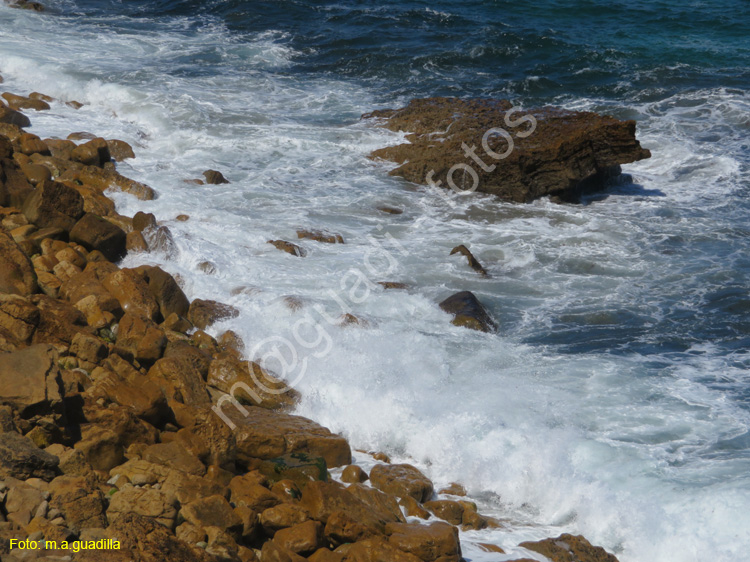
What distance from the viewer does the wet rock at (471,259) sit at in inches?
374

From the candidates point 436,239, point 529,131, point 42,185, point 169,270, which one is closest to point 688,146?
point 529,131

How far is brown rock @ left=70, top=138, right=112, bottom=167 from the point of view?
1029 centimetres

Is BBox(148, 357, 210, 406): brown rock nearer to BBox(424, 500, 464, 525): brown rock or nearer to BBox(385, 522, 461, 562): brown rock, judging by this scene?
BBox(424, 500, 464, 525): brown rock

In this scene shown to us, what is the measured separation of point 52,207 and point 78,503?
474 cm

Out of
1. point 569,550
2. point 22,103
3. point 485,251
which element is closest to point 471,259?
point 485,251

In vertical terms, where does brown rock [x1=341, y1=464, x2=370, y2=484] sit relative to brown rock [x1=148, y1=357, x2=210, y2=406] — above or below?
below

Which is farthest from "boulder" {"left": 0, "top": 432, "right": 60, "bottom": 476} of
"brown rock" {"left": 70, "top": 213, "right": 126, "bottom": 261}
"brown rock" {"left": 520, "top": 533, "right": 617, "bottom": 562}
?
"brown rock" {"left": 70, "top": 213, "right": 126, "bottom": 261}

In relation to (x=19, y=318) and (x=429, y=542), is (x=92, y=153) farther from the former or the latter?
(x=429, y=542)

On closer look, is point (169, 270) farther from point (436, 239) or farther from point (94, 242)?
point (436, 239)

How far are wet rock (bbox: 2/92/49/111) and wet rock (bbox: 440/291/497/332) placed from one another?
8372mm

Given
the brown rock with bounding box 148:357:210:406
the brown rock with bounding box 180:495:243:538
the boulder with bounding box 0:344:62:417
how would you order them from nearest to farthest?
the brown rock with bounding box 180:495:243:538, the boulder with bounding box 0:344:62:417, the brown rock with bounding box 148:357:210:406

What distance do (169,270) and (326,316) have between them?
1899 mm

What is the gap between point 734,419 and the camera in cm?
672

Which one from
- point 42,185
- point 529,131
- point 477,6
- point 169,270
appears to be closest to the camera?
point 42,185
